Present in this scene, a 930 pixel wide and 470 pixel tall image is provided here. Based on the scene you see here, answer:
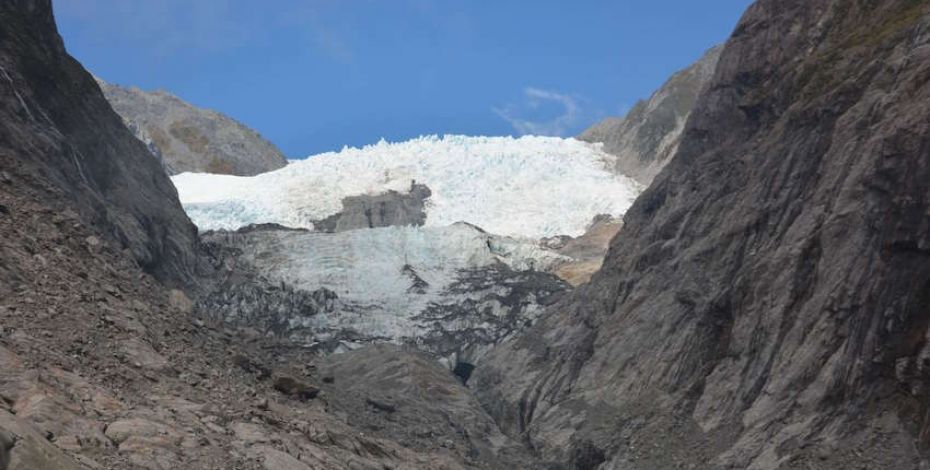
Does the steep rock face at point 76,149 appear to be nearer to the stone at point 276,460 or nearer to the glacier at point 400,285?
the glacier at point 400,285

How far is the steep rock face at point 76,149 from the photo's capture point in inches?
1533

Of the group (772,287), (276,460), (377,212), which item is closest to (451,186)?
(377,212)

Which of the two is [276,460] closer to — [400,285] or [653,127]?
[400,285]

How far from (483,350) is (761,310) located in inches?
986

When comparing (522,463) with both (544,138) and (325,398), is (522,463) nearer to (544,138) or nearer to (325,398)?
(325,398)

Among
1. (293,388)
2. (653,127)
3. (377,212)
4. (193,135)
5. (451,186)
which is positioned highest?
(653,127)

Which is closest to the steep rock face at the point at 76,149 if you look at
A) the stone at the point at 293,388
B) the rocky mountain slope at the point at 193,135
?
the stone at the point at 293,388

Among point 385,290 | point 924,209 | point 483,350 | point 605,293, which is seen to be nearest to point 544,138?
point 385,290

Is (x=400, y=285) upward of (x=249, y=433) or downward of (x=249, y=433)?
upward

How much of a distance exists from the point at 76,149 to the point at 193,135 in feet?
323

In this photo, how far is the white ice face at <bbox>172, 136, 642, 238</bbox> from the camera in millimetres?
104250

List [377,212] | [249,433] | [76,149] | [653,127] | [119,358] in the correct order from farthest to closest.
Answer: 1. [653,127]
2. [377,212]
3. [76,149]
4. [119,358]
5. [249,433]

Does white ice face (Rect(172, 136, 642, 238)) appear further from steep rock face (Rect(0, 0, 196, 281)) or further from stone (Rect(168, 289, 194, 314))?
stone (Rect(168, 289, 194, 314))

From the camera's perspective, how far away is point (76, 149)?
151 feet
